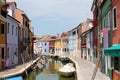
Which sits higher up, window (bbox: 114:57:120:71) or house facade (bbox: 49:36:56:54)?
house facade (bbox: 49:36:56:54)

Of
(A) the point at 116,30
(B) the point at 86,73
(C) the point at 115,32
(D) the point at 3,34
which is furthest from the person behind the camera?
(D) the point at 3,34

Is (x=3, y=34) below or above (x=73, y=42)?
below

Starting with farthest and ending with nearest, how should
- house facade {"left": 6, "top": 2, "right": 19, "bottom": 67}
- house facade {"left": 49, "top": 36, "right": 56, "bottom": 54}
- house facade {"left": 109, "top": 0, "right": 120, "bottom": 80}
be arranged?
1. house facade {"left": 49, "top": 36, "right": 56, "bottom": 54}
2. house facade {"left": 6, "top": 2, "right": 19, "bottom": 67}
3. house facade {"left": 109, "top": 0, "right": 120, "bottom": 80}

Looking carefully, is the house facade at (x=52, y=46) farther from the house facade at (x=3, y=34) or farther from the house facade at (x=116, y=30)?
the house facade at (x=116, y=30)

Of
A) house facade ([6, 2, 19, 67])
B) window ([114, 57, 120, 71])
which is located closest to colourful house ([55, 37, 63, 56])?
house facade ([6, 2, 19, 67])

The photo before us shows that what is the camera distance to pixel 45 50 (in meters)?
139

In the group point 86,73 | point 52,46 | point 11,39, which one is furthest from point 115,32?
point 52,46

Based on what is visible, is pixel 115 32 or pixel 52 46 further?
pixel 52 46

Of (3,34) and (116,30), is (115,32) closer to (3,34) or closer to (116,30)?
(116,30)

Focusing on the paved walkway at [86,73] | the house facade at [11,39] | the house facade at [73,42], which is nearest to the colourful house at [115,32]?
the paved walkway at [86,73]

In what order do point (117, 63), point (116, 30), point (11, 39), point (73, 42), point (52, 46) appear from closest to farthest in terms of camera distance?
1. point (116, 30)
2. point (117, 63)
3. point (11, 39)
4. point (73, 42)
5. point (52, 46)

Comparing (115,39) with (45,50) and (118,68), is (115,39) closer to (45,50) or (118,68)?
(118,68)

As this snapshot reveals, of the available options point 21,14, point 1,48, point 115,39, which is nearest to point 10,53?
point 1,48

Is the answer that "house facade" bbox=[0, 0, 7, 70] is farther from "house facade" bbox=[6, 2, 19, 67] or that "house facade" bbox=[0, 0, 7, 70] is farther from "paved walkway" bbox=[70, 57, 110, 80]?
"paved walkway" bbox=[70, 57, 110, 80]
